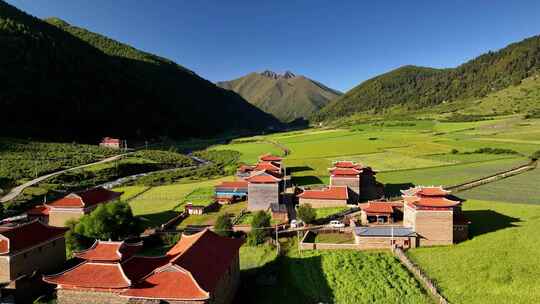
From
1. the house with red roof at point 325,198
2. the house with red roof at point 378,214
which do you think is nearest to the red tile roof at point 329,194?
the house with red roof at point 325,198

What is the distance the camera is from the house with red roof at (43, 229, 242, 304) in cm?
2212

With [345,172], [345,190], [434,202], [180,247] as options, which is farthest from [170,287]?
[345,172]

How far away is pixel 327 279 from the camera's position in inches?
1118

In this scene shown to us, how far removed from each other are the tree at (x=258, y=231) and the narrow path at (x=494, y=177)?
26.5 metres

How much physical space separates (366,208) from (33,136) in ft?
344

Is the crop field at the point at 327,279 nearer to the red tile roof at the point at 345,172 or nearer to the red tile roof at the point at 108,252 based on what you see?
the red tile roof at the point at 108,252

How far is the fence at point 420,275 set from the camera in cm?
2450

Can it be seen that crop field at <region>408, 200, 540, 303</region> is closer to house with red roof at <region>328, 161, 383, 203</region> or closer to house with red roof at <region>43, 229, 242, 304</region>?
house with red roof at <region>43, 229, 242, 304</region>

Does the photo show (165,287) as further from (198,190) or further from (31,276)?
(198,190)

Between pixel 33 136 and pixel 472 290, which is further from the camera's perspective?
pixel 33 136

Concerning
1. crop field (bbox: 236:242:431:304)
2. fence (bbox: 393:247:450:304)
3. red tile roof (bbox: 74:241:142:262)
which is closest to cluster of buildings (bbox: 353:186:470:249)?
crop field (bbox: 236:242:431:304)

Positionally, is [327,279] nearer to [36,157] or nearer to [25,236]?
[25,236]

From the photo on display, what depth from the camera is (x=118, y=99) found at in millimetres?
158625

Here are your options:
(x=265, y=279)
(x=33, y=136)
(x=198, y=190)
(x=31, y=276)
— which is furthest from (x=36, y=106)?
(x=265, y=279)
